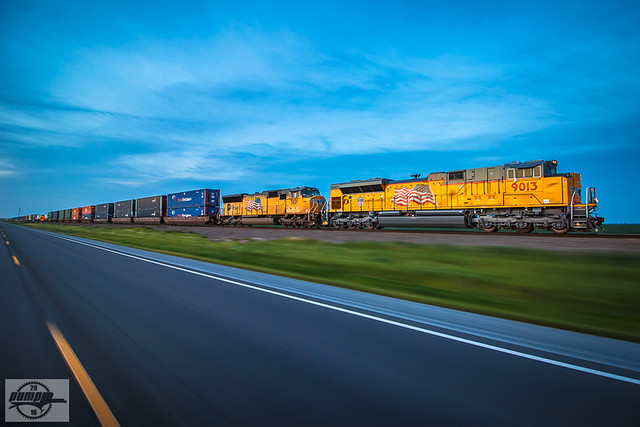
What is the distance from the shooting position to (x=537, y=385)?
312 centimetres

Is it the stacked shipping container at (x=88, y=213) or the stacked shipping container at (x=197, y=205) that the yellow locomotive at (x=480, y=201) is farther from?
the stacked shipping container at (x=88, y=213)

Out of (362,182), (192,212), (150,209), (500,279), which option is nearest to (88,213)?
(150,209)

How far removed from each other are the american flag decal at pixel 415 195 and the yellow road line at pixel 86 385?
977 inches

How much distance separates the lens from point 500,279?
8.52 m

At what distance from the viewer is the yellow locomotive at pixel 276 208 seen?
34.5 metres

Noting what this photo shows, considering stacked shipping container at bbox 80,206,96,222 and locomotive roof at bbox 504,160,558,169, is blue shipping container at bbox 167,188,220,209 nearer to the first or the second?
locomotive roof at bbox 504,160,558,169

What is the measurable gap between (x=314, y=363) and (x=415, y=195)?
2454cm

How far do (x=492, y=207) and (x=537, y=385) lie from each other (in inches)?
872

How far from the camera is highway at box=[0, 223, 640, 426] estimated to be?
2688 millimetres

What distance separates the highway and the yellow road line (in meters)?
0.03

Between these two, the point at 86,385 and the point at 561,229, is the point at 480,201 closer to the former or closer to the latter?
the point at 561,229

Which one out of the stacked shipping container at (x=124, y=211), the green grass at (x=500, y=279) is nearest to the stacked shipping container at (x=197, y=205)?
the stacked shipping container at (x=124, y=211)

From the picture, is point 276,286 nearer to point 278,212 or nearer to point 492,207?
point 492,207

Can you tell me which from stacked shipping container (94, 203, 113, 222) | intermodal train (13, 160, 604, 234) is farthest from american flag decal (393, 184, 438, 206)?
stacked shipping container (94, 203, 113, 222)
